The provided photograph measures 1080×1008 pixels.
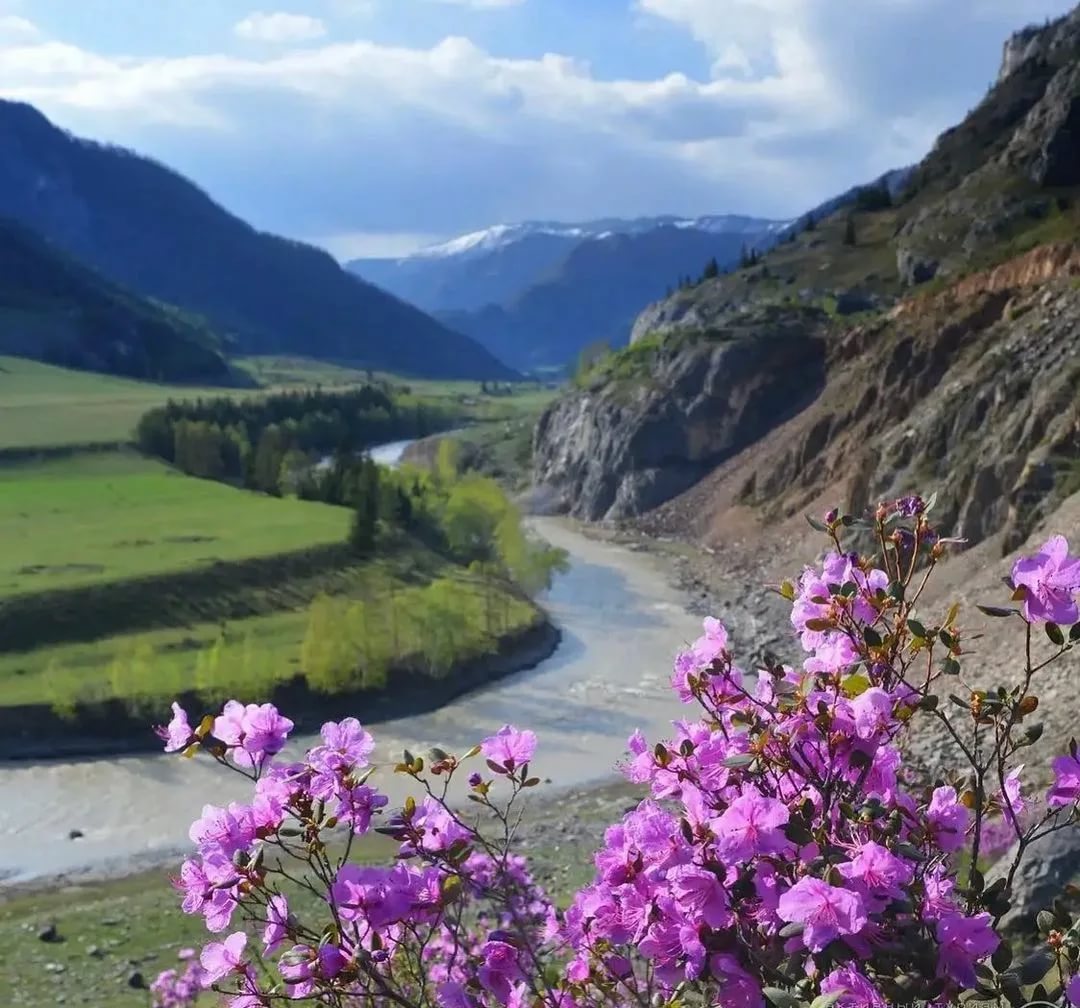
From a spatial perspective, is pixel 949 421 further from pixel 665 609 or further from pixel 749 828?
pixel 749 828

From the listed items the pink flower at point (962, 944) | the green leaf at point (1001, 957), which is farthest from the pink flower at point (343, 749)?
the green leaf at point (1001, 957)

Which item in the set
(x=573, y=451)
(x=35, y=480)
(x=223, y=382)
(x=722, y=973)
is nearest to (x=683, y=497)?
(x=573, y=451)

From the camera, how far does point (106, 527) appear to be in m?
58.5

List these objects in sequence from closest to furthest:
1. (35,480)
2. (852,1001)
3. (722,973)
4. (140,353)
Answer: (852,1001)
(722,973)
(35,480)
(140,353)

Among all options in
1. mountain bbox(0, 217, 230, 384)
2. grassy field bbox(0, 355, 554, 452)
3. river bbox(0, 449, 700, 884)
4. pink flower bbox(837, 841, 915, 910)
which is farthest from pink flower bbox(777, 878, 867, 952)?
mountain bbox(0, 217, 230, 384)

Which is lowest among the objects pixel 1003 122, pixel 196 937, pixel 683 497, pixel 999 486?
pixel 196 937

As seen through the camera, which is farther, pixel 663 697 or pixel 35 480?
pixel 35 480

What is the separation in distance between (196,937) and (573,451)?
67580mm

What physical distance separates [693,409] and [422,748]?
2295 inches

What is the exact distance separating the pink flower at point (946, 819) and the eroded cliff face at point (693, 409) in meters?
74.6

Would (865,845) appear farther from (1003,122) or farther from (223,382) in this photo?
(223,382)

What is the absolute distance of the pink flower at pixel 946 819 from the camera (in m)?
3.70

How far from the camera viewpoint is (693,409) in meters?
80.6

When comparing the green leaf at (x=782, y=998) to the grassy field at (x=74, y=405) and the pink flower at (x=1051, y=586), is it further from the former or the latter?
the grassy field at (x=74, y=405)
